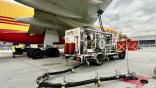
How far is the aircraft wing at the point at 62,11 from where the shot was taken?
770 centimetres

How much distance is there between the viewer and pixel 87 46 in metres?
8.25

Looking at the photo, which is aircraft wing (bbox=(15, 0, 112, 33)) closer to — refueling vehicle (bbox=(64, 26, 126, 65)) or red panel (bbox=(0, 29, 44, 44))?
refueling vehicle (bbox=(64, 26, 126, 65))

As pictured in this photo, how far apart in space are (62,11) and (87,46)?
88.1 inches

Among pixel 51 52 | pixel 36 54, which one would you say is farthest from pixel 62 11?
pixel 51 52

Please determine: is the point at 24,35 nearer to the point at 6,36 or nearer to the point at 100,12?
the point at 6,36

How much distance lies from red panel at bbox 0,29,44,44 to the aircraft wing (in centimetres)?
200

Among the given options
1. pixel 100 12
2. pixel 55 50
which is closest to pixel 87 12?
pixel 100 12

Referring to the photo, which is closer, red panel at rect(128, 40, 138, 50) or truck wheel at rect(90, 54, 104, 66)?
red panel at rect(128, 40, 138, 50)

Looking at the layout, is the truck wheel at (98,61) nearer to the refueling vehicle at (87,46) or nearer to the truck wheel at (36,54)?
the refueling vehicle at (87,46)

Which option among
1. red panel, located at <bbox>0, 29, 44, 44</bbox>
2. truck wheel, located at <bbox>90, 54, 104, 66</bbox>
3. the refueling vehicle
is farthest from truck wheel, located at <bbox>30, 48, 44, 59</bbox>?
truck wheel, located at <bbox>90, 54, 104, 66</bbox>

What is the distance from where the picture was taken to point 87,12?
901 cm

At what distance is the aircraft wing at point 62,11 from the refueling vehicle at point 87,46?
109cm

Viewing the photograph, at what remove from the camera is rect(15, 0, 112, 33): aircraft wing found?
7703mm

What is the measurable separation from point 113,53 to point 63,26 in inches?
145
